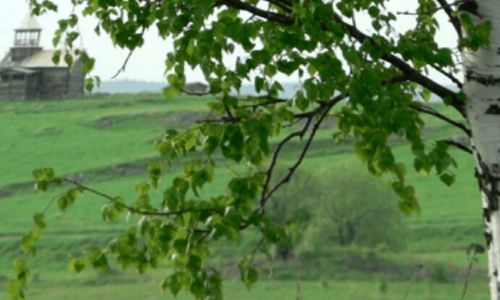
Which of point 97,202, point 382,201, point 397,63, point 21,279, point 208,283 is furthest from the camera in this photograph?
point 97,202

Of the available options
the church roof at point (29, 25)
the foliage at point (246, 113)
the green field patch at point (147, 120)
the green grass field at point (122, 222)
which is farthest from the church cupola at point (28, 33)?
the foliage at point (246, 113)

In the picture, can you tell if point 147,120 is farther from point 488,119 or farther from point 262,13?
point 488,119

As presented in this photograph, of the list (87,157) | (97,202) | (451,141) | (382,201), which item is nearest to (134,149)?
(87,157)

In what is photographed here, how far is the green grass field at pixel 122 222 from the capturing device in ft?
179

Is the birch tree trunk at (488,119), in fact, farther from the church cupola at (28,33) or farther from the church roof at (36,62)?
the church cupola at (28,33)

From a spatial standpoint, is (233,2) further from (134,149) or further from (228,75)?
(134,149)

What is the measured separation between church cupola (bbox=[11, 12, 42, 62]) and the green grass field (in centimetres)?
1926

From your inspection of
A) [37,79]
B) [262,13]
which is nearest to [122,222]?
[37,79]

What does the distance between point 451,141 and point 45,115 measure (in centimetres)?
10267

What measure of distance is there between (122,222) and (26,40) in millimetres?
67983

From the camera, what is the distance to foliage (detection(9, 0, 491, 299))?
618cm

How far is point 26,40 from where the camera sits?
132m

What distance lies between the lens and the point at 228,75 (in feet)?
22.7

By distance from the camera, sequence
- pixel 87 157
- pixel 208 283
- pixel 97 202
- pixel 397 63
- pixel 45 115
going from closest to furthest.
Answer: pixel 208 283 → pixel 397 63 → pixel 97 202 → pixel 87 157 → pixel 45 115
